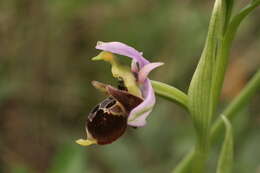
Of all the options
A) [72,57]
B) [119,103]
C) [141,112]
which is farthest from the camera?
[72,57]

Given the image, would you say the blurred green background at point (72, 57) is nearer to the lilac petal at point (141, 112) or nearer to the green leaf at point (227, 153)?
the green leaf at point (227, 153)

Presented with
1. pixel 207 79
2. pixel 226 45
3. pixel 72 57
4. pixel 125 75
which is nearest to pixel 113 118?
pixel 125 75

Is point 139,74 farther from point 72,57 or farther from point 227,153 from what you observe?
point 72,57

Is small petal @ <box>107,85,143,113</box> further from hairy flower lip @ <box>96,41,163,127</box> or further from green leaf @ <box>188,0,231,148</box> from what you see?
green leaf @ <box>188,0,231,148</box>

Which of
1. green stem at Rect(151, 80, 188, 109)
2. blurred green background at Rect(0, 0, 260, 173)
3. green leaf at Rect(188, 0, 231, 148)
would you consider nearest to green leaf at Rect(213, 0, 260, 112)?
green leaf at Rect(188, 0, 231, 148)

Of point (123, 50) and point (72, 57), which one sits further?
point (72, 57)

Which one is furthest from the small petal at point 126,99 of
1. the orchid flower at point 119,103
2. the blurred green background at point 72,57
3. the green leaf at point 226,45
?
the blurred green background at point 72,57

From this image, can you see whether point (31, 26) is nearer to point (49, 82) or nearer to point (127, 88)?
point (49, 82)

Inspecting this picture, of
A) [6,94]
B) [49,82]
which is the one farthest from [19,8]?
[6,94]
